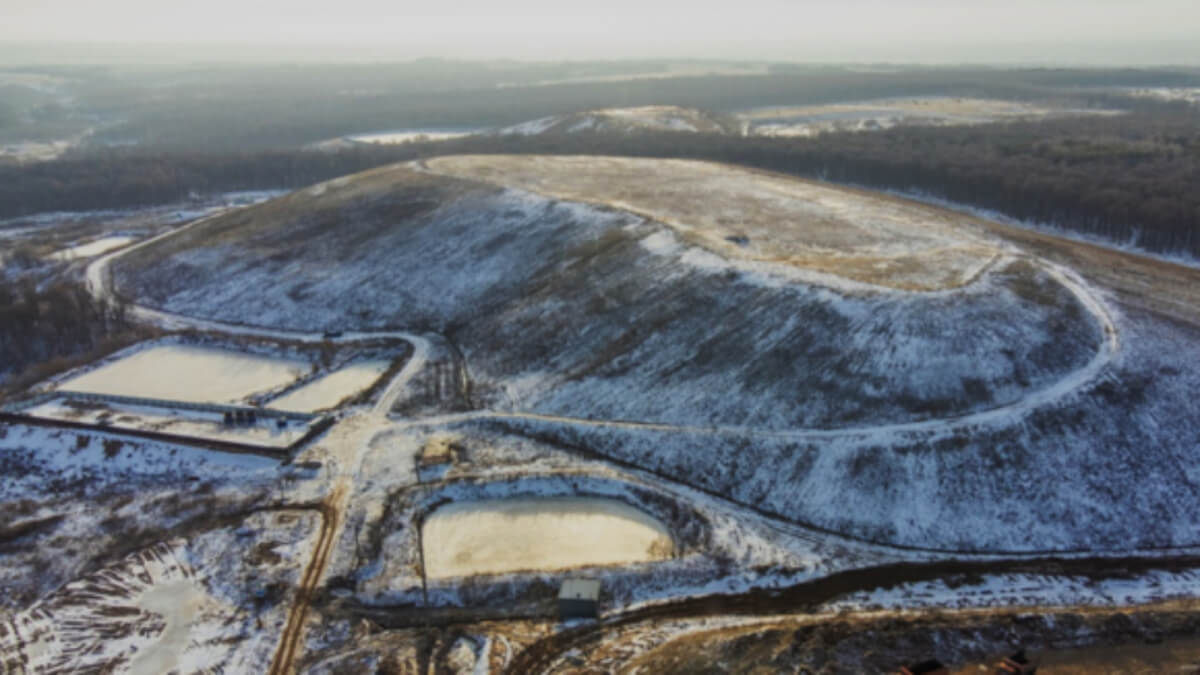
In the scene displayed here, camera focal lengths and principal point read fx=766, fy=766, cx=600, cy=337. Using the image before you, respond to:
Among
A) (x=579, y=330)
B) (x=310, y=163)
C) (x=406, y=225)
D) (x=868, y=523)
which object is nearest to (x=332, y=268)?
(x=406, y=225)

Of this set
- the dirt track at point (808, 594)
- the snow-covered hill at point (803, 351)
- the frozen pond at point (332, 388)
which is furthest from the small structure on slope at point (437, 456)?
the dirt track at point (808, 594)

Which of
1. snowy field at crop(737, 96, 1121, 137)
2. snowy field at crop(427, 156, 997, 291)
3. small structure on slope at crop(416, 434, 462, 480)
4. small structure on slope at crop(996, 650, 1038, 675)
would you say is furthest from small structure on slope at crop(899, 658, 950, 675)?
snowy field at crop(737, 96, 1121, 137)

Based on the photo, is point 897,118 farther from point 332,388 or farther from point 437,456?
point 437,456

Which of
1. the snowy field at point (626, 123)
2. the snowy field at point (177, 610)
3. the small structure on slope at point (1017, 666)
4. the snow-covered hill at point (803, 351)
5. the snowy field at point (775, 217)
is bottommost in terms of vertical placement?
the snowy field at point (177, 610)

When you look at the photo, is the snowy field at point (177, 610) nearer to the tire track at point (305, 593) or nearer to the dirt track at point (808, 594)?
the tire track at point (305, 593)

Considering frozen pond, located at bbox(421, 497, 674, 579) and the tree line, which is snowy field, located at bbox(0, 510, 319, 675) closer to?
frozen pond, located at bbox(421, 497, 674, 579)

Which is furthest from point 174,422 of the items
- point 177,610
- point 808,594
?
point 808,594
